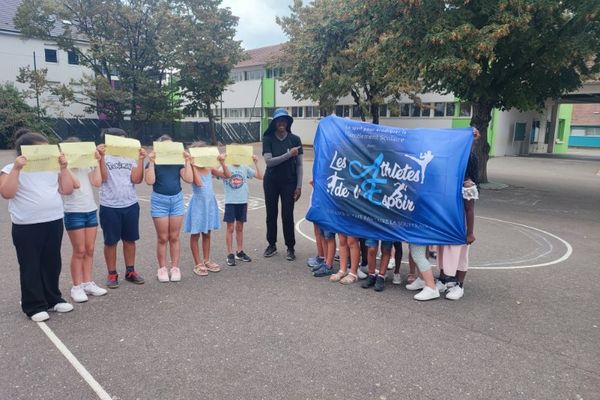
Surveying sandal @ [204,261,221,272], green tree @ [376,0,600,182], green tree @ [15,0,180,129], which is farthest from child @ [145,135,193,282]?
green tree @ [15,0,180,129]

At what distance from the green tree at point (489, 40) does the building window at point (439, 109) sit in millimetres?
17006

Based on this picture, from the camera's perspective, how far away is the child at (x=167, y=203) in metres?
5.51

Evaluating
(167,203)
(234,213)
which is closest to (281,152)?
(234,213)

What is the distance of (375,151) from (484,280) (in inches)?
92.5

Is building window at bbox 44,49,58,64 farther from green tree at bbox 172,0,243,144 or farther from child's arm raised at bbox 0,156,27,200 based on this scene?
child's arm raised at bbox 0,156,27,200

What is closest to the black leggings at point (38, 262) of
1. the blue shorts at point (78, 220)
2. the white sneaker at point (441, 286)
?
the blue shorts at point (78, 220)

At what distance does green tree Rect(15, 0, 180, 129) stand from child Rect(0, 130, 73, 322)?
27.7 meters

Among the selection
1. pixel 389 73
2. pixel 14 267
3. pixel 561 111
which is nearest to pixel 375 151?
pixel 14 267

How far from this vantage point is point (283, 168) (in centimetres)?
661

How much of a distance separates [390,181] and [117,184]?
11.0 ft

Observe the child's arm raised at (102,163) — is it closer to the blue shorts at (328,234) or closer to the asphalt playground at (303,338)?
the asphalt playground at (303,338)

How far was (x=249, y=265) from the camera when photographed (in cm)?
646

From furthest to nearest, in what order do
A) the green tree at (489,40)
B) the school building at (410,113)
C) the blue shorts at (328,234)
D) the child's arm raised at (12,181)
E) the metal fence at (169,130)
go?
the metal fence at (169,130), the school building at (410,113), the green tree at (489,40), the blue shorts at (328,234), the child's arm raised at (12,181)

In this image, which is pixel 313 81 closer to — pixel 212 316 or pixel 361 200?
pixel 361 200
